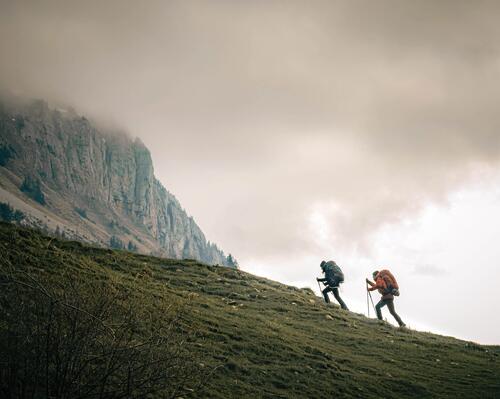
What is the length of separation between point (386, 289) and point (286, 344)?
44.2 ft

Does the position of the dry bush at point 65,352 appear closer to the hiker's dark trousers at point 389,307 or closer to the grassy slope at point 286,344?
the grassy slope at point 286,344

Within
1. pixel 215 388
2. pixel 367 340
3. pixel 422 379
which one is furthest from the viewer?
pixel 367 340

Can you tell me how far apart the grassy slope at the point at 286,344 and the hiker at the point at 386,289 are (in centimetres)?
137

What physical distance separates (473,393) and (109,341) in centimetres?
1450

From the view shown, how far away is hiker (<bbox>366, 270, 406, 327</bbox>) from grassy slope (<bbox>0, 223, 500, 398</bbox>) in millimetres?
1366

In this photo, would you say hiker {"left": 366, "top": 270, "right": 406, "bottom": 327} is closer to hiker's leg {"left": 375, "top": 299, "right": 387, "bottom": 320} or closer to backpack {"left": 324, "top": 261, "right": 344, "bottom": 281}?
hiker's leg {"left": 375, "top": 299, "right": 387, "bottom": 320}

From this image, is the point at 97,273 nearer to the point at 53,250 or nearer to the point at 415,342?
the point at 53,250

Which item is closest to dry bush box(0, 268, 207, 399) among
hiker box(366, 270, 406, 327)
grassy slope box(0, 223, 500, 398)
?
grassy slope box(0, 223, 500, 398)

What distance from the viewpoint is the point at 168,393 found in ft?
35.6

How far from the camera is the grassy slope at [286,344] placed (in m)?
15.7

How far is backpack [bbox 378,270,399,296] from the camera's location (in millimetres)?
30281

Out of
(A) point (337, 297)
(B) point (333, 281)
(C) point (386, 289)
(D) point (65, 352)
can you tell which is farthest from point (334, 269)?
(D) point (65, 352)

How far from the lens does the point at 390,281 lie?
1207 inches

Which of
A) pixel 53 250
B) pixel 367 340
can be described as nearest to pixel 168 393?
pixel 53 250
